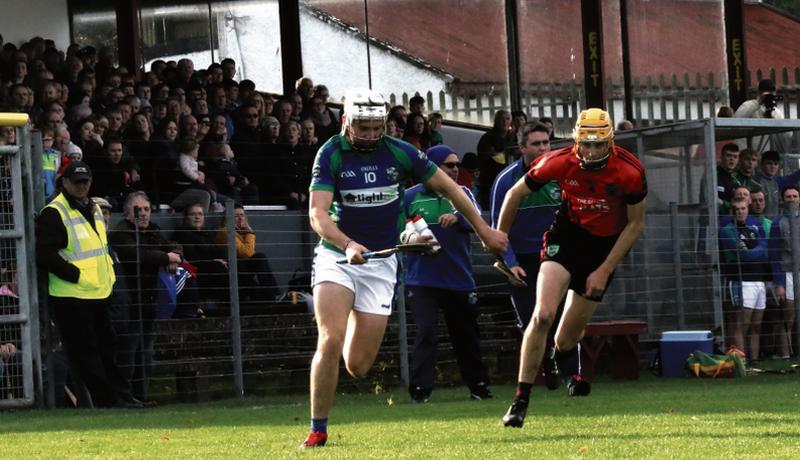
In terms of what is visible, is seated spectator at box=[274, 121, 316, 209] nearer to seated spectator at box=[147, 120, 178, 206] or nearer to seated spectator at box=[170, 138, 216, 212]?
seated spectator at box=[170, 138, 216, 212]

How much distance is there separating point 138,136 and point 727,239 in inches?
261

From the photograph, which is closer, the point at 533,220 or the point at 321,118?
the point at 533,220

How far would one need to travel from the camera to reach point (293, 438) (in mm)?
10617

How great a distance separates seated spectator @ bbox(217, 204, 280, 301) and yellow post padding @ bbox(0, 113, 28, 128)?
2.35m

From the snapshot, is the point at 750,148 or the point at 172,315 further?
the point at 750,148

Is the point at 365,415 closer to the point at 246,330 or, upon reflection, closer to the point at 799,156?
the point at 246,330

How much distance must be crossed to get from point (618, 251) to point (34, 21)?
1282 centimetres

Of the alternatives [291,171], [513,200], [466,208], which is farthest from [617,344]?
[466,208]

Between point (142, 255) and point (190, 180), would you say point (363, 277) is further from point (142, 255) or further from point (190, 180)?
point (190, 180)

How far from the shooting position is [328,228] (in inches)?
396

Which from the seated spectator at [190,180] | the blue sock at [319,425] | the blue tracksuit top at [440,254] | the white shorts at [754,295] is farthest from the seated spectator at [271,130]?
the blue sock at [319,425]

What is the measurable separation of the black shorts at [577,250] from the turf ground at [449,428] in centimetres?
98

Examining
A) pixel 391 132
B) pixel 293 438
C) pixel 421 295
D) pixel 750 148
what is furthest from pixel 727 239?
pixel 293 438

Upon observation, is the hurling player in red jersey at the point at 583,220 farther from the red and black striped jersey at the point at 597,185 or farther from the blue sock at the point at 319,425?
the blue sock at the point at 319,425
